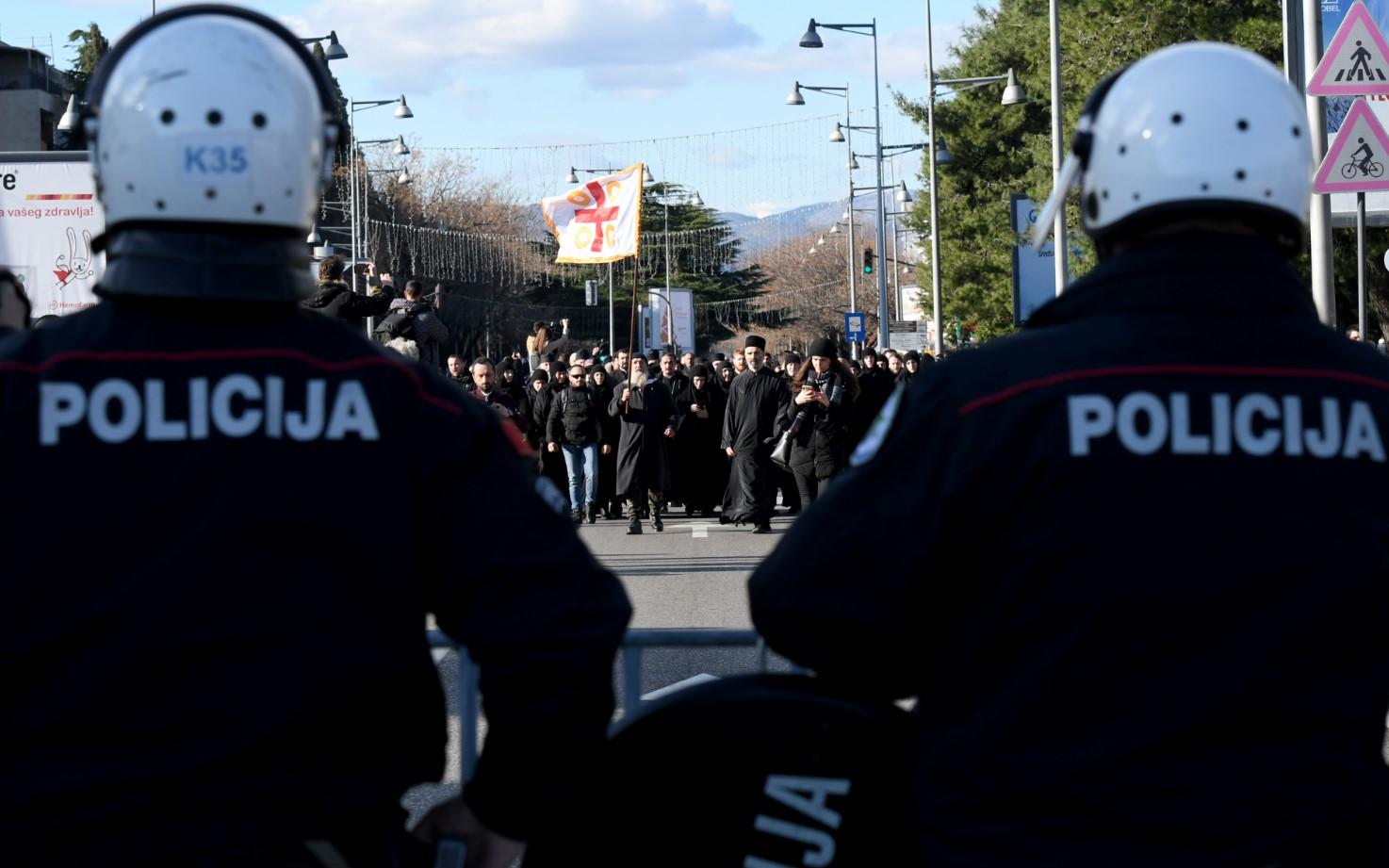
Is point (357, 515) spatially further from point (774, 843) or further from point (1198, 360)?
point (1198, 360)

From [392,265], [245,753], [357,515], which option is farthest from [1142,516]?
[392,265]

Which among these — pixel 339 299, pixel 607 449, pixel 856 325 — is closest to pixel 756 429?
pixel 607 449

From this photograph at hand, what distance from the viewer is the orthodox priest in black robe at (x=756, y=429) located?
17844 millimetres

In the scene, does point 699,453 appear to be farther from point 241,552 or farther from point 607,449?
point 241,552

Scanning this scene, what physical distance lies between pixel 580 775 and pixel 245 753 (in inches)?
16.3

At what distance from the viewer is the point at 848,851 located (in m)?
2.50

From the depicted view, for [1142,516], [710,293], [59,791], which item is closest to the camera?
[59,791]

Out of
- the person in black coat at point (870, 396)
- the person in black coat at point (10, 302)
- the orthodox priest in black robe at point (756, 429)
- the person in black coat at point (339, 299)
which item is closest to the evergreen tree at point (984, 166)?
the person in black coat at point (870, 396)

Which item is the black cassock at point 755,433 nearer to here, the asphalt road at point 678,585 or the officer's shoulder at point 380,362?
the asphalt road at point 678,585

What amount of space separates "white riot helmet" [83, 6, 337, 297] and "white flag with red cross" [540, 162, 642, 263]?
22.2 m

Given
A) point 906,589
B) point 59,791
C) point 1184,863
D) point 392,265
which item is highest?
point 392,265

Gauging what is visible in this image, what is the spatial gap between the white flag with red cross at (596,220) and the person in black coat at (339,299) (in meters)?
12.8

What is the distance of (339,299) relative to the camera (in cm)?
1076

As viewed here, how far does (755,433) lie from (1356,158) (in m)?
8.41
